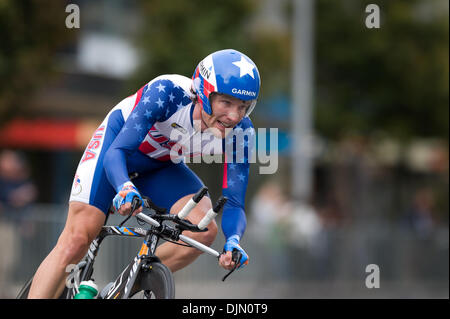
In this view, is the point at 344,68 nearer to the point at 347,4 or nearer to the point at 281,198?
the point at 347,4

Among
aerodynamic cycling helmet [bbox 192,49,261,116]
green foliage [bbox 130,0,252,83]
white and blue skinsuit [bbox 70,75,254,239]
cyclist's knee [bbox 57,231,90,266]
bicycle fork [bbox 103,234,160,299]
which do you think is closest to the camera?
bicycle fork [bbox 103,234,160,299]

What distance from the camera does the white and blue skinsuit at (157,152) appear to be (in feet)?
16.9

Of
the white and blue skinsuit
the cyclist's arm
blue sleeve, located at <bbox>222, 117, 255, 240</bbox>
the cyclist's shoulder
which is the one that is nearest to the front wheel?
the cyclist's arm

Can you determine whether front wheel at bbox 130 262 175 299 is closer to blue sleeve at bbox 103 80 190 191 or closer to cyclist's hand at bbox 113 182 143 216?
cyclist's hand at bbox 113 182 143 216

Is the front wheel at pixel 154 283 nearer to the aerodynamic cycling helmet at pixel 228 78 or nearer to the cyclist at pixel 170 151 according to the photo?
→ the cyclist at pixel 170 151

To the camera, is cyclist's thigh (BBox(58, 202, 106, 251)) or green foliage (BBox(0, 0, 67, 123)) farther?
green foliage (BBox(0, 0, 67, 123))

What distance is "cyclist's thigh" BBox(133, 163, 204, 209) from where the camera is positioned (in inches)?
230

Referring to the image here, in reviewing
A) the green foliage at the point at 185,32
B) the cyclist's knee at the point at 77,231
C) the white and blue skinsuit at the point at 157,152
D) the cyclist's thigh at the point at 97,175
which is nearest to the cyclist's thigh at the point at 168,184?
the white and blue skinsuit at the point at 157,152

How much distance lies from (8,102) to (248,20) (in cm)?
802

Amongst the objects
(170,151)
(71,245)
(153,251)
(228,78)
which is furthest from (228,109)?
(71,245)

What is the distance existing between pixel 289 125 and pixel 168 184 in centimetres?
2071

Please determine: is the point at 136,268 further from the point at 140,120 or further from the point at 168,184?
the point at 168,184

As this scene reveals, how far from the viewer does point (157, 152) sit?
19.0 ft

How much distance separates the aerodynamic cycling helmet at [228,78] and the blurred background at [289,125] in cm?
693
